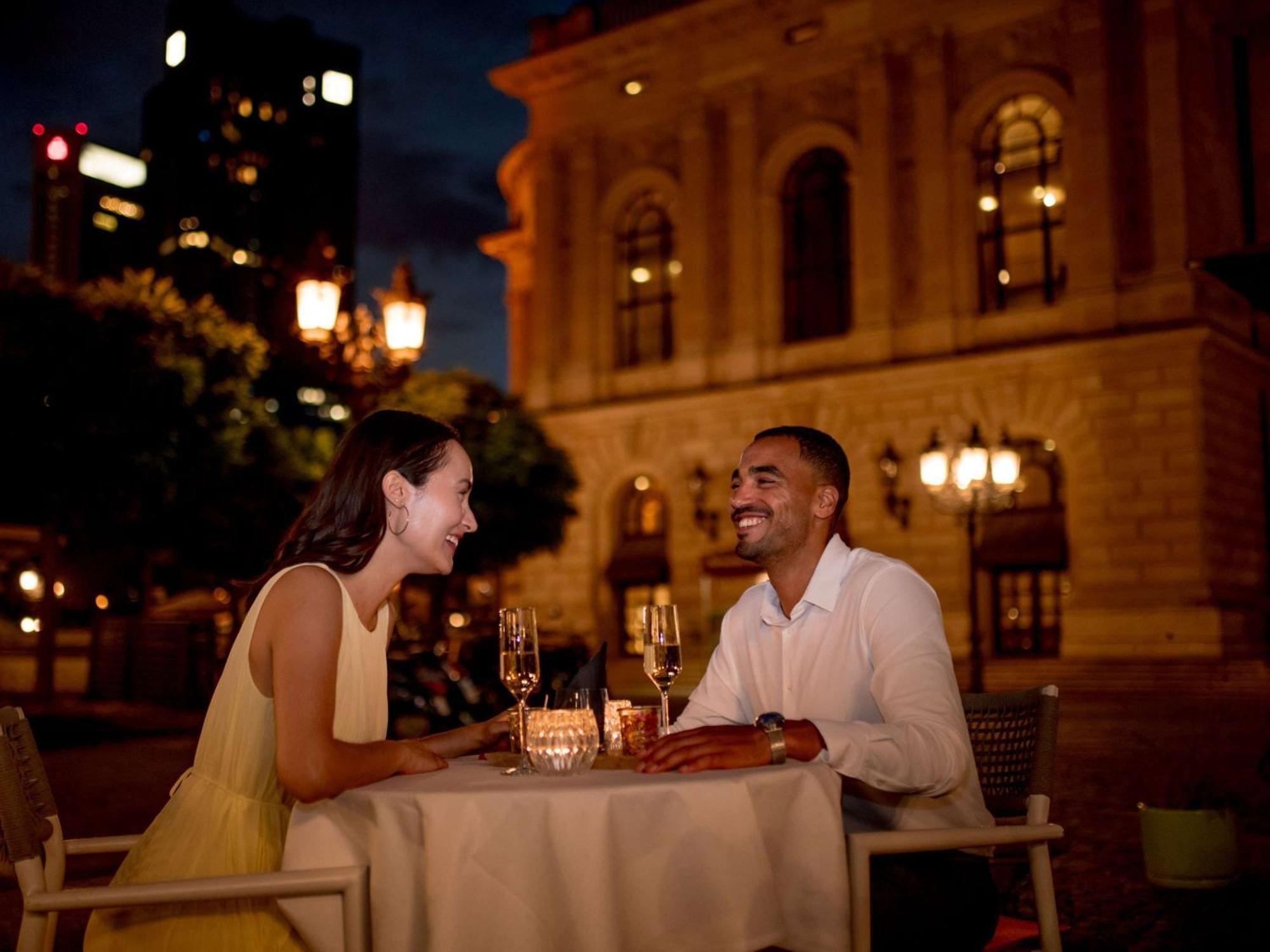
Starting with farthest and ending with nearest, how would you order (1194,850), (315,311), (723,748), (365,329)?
(365,329)
(315,311)
(1194,850)
(723,748)

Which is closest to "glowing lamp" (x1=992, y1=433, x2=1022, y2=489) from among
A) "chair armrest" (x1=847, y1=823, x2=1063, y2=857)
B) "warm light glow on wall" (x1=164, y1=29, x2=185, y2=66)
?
"chair armrest" (x1=847, y1=823, x2=1063, y2=857)

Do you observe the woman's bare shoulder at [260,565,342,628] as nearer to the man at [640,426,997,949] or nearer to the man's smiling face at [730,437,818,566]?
the man at [640,426,997,949]

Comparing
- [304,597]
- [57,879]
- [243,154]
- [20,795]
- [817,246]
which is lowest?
[57,879]

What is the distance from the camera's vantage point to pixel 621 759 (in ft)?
10.5

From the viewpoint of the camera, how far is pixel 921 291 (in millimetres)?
27500

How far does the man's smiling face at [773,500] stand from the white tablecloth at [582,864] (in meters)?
1.03

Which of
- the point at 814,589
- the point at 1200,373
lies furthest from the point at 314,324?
the point at 1200,373

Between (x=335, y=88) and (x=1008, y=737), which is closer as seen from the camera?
(x=1008, y=737)

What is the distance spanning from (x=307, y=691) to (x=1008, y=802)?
2.24 m

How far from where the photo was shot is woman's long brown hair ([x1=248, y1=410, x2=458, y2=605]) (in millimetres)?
3029

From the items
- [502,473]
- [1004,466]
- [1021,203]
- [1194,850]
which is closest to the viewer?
[1194,850]

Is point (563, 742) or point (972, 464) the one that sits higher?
point (972, 464)

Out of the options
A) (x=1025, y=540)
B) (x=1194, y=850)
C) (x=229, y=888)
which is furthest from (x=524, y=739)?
(x=1025, y=540)

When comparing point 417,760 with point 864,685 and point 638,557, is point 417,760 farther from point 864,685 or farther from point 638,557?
point 638,557
